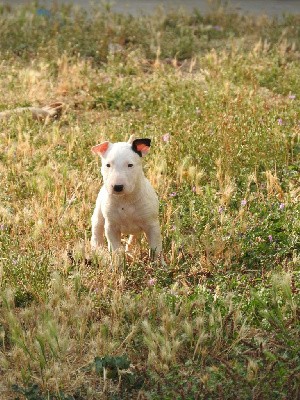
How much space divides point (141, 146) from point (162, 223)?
1.04 meters

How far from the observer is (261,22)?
13.8 metres

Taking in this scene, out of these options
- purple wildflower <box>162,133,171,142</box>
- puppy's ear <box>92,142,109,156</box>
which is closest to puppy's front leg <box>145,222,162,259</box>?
puppy's ear <box>92,142,109,156</box>

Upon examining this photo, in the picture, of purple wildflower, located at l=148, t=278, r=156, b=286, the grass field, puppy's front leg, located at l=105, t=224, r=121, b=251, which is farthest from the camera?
puppy's front leg, located at l=105, t=224, r=121, b=251

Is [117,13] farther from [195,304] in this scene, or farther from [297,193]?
[195,304]

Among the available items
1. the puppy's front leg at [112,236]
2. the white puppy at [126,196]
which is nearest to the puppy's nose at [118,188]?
the white puppy at [126,196]

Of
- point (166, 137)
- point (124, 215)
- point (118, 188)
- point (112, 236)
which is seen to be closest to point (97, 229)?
point (112, 236)

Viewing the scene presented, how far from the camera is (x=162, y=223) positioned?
7.01 metres

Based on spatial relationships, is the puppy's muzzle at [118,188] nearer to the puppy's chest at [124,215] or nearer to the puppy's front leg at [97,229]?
the puppy's chest at [124,215]

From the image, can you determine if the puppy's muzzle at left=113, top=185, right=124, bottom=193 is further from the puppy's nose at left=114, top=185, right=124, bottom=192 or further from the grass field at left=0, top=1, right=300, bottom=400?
the grass field at left=0, top=1, right=300, bottom=400

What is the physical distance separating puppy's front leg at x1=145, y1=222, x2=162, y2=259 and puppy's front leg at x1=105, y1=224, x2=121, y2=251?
21 centimetres

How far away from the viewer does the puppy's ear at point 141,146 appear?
6094mm

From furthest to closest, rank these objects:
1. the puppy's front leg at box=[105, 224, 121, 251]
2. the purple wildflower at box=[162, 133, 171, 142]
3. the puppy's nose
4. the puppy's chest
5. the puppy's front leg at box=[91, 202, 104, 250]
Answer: the purple wildflower at box=[162, 133, 171, 142] < the puppy's front leg at box=[91, 202, 104, 250] < the puppy's front leg at box=[105, 224, 121, 251] < the puppy's chest < the puppy's nose

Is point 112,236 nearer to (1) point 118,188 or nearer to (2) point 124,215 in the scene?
(2) point 124,215

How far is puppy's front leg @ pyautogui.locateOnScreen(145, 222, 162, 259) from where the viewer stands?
6.25 metres
